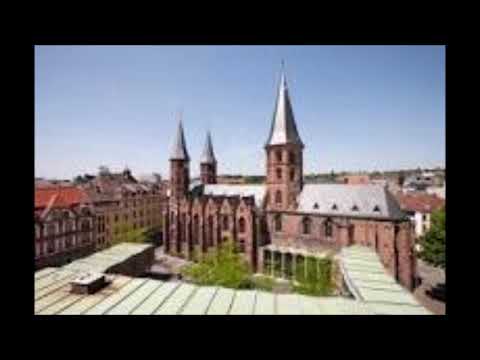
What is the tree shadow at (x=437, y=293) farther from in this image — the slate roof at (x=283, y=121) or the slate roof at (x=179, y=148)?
the slate roof at (x=179, y=148)

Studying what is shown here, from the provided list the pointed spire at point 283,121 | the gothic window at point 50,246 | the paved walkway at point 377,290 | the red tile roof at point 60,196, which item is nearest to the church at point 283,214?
the pointed spire at point 283,121

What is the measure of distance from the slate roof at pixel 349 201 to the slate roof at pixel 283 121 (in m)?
3.10

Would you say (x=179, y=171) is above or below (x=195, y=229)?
above

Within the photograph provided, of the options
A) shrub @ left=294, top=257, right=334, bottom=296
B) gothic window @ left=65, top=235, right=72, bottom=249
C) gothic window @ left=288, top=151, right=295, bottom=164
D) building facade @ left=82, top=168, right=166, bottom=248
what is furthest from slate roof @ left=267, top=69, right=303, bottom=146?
gothic window @ left=65, top=235, right=72, bottom=249

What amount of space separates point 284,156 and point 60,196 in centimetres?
1334

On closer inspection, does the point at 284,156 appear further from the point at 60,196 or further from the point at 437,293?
the point at 60,196

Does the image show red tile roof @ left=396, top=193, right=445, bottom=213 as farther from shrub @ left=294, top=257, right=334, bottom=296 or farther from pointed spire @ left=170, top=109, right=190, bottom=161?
pointed spire @ left=170, top=109, right=190, bottom=161

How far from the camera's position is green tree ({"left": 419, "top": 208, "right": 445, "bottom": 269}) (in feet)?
48.3

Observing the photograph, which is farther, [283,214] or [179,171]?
[179,171]

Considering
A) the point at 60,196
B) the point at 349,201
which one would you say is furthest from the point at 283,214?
the point at 60,196

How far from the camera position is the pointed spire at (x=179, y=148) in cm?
2500

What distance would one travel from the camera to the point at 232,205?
71.2ft

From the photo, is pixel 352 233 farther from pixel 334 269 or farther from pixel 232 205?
pixel 232 205

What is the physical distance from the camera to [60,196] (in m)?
20.1
